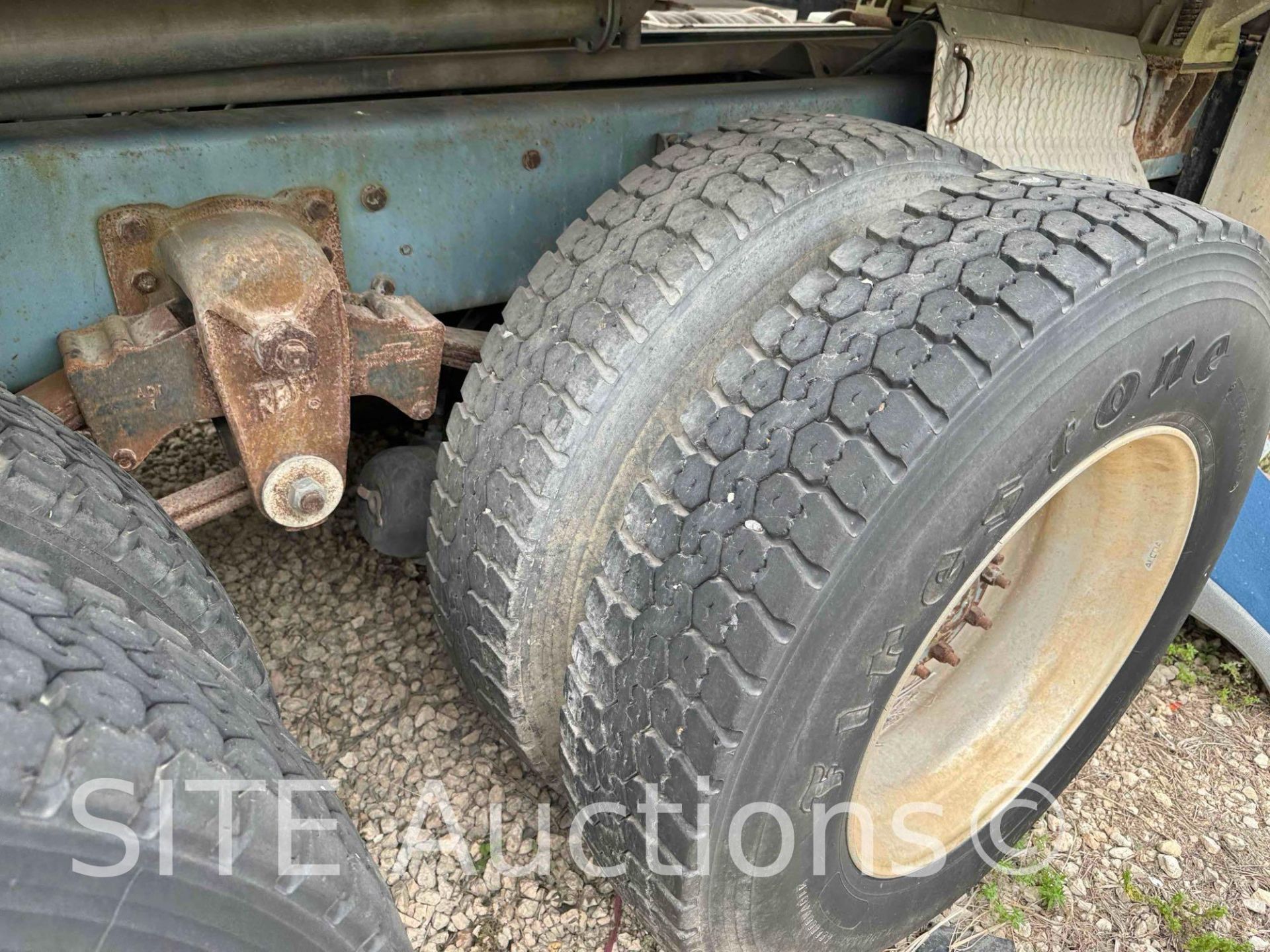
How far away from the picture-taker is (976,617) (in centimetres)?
185

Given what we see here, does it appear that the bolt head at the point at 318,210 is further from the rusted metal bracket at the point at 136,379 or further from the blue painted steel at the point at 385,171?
the rusted metal bracket at the point at 136,379

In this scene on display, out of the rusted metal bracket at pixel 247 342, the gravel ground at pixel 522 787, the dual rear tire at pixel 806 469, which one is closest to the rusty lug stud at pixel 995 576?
the dual rear tire at pixel 806 469

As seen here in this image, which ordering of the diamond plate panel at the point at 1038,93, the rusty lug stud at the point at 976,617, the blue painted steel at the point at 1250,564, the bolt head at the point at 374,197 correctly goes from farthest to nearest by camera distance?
the blue painted steel at the point at 1250,564
the diamond plate panel at the point at 1038,93
the rusty lug stud at the point at 976,617
the bolt head at the point at 374,197

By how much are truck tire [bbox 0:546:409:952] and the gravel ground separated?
75cm

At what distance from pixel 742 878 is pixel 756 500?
1.74ft

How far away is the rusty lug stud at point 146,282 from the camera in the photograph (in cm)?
148

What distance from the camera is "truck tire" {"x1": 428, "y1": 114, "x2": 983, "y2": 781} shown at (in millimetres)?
1446

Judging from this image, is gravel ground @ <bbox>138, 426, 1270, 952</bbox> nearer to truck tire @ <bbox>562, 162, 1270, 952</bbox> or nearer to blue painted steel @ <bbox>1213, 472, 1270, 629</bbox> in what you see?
blue painted steel @ <bbox>1213, 472, 1270, 629</bbox>

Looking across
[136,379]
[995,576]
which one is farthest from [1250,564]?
[136,379]

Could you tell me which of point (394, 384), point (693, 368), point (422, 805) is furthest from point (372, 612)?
point (693, 368)

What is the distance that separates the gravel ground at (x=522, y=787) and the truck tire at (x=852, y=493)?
0.39 meters

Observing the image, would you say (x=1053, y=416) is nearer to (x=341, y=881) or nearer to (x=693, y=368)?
(x=693, y=368)

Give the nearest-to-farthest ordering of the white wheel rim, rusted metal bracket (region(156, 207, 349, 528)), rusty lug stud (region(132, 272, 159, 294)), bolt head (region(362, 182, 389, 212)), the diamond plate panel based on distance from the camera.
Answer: rusted metal bracket (region(156, 207, 349, 528)), rusty lug stud (region(132, 272, 159, 294)), bolt head (region(362, 182, 389, 212)), the white wheel rim, the diamond plate panel

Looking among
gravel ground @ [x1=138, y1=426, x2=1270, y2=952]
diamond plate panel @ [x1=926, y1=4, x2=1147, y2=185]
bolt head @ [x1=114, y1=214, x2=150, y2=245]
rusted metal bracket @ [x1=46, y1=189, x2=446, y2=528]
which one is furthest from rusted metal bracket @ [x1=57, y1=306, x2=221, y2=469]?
diamond plate panel @ [x1=926, y1=4, x2=1147, y2=185]
